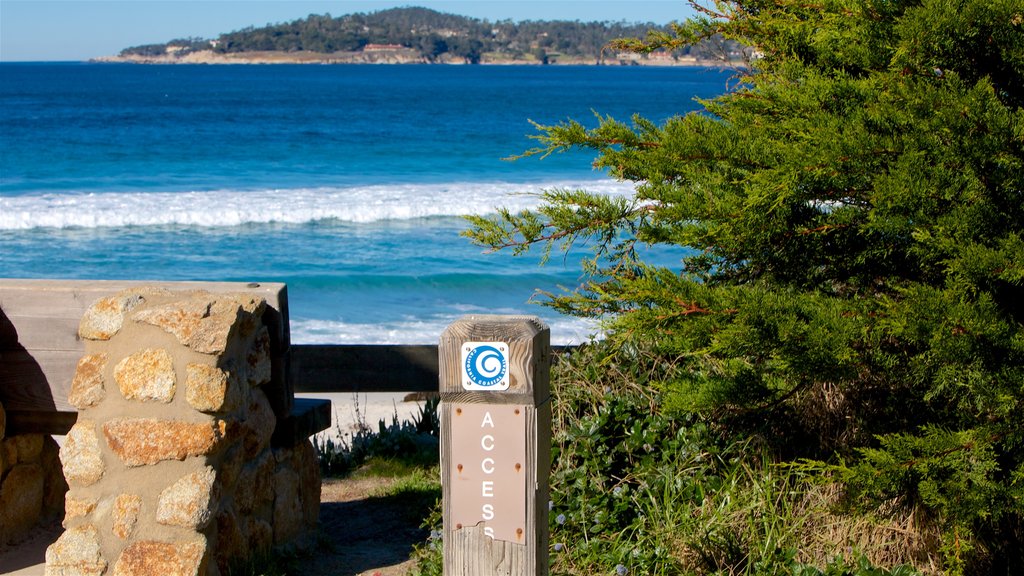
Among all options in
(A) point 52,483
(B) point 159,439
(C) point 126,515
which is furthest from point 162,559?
(A) point 52,483

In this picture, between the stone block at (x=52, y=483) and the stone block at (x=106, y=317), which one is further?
the stone block at (x=52, y=483)

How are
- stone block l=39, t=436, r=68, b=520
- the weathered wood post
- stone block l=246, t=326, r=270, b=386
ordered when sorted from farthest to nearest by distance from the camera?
1. stone block l=39, t=436, r=68, b=520
2. stone block l=246, t=326, r=270, b=386
3. the weathered wood post

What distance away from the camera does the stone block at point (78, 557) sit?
3.64 m

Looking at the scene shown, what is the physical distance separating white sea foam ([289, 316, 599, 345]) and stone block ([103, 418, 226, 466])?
6.99m

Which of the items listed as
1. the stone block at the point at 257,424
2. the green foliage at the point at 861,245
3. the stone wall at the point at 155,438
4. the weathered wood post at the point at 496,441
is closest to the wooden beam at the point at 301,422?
the stone block at the point at 257,424

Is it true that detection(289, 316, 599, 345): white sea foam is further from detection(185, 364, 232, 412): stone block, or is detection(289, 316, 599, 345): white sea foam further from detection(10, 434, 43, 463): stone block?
detection(185, 364, 232, 412): stone block

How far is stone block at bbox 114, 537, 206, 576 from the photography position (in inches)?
142

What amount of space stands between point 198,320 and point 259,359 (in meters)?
0.39

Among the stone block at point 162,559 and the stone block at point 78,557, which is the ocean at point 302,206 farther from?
the stone block at point 78,557

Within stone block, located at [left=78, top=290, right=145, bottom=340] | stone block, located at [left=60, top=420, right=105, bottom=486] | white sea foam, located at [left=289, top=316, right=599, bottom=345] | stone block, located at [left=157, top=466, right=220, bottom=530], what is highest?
stone block, located at [left=78, top=290, right=145, bottom=340]

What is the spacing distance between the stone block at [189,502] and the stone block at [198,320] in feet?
1.52

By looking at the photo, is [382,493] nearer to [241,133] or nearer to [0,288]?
[0,288]

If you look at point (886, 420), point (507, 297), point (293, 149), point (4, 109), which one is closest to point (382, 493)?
point (886, 420)

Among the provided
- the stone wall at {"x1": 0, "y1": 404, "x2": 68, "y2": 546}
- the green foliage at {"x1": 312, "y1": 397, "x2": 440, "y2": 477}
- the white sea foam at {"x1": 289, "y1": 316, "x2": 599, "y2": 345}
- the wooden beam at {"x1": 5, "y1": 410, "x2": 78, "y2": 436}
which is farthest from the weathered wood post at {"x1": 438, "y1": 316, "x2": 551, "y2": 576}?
the white sea foam at {"x1": 289, "y1": 316, "x2": 599, "y2": 345}
